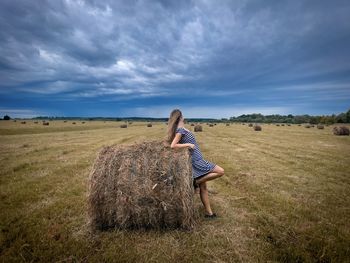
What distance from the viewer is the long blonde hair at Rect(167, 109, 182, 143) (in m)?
5.93

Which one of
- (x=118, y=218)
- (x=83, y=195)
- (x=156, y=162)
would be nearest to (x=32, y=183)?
(x=83, y=195)

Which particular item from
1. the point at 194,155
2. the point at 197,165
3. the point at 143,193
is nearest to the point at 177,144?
the point at 194,155

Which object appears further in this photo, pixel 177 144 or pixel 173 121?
pixel 173 121

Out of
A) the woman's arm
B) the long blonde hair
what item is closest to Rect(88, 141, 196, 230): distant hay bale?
the woman's arm

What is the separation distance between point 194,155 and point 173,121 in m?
1.00

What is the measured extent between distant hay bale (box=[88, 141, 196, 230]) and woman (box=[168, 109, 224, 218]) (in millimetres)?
327

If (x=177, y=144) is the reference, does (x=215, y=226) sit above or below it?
below

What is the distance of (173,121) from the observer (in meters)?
5.94

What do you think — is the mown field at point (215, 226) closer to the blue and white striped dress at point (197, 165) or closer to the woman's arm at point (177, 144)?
the blue and white striped dress at point (197, 165)

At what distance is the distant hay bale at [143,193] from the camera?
5215mm

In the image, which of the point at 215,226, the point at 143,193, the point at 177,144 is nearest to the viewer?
the point at 143,193

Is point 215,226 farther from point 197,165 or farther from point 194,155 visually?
point 194,155

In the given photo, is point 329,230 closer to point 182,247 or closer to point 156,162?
point 182,247

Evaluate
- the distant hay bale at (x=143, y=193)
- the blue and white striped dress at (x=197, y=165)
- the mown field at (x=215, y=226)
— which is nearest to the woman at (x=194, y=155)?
the blue and white striped dress at (x=197, y=165)
